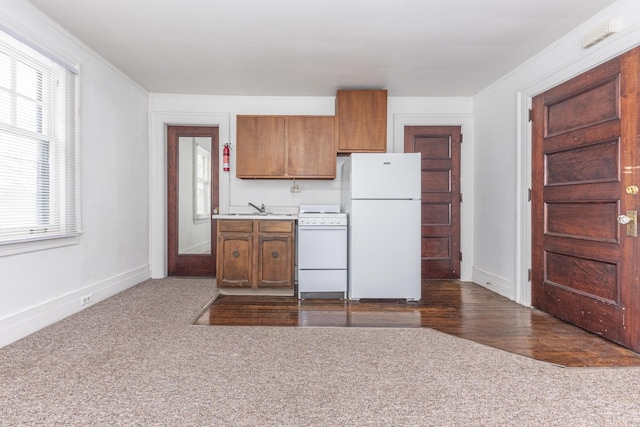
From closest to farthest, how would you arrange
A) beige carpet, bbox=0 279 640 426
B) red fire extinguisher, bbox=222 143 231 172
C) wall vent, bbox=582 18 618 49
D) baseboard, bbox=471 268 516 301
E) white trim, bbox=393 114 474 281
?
beige carpet, bbox=0 279 640 426, wall vent, bbox=582 18 618 49, baseboard, bbox=471 268 516 301, red fire extinguisher, bbox=222 143 231 172, white trim, bbox=393 114 474 281

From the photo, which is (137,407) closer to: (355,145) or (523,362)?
(523,362)

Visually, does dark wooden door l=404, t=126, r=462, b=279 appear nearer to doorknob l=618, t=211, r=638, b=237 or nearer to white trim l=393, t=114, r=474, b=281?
white trim l=393, t=114, r=474, b=281

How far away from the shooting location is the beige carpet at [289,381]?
154cm

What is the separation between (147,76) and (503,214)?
4.36 m

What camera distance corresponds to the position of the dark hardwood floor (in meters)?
2.27

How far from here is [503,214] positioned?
3.78 meters

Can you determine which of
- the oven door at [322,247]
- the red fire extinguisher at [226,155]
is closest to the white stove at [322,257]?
the oven door at [322,247]

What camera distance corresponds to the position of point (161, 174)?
174 inches

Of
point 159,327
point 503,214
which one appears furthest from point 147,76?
point 503,214

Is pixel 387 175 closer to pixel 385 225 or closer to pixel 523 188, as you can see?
pixel 385 225

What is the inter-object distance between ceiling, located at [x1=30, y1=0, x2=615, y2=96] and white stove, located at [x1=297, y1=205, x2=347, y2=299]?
5.33 ft

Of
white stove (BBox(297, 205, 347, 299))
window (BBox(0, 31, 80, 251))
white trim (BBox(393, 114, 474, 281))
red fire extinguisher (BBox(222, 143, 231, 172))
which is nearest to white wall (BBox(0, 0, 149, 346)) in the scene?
window (BBox(0, 31, 80, 251))

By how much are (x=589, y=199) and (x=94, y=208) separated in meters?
4.40

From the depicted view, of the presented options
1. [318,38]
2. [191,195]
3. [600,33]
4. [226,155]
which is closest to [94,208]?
[191,195]
